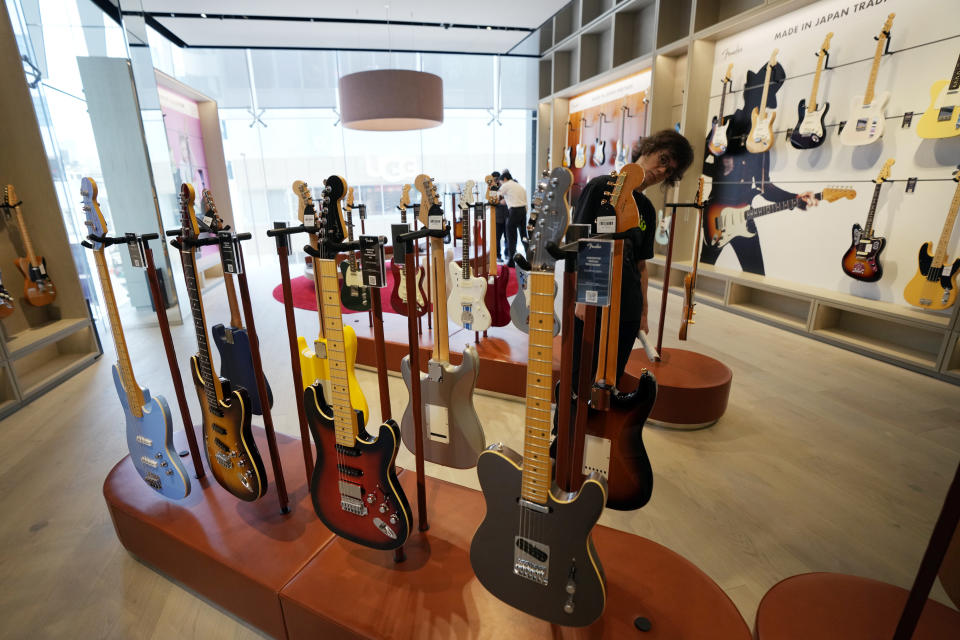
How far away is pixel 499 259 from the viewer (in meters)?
7.10

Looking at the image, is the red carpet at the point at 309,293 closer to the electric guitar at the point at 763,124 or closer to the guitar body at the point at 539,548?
the electric guitar at the point at 763,124

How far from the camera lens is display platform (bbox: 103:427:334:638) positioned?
4.69ft

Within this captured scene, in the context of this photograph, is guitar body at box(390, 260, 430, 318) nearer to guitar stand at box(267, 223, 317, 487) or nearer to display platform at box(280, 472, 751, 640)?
guitar stand at box(267, 223, 317, 487)

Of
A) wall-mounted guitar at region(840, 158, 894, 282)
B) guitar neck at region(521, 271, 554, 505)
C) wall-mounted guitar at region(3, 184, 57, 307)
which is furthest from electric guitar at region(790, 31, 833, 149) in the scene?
wall-mounted guitar at region(3, 184, 57, 307)

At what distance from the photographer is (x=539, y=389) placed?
115cm

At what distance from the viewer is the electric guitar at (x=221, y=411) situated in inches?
58.1

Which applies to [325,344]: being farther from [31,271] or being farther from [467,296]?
[31,271]

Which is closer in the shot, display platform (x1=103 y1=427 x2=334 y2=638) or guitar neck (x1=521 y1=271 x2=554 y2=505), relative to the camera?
guitar neck (x1=521 y1=271 x2=554 y2=505)

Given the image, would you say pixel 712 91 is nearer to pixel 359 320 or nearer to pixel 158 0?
pixel 359 320

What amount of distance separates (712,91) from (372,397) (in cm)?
475

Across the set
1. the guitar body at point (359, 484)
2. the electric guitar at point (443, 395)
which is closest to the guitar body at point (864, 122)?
the electric guitar at point (443, 395)

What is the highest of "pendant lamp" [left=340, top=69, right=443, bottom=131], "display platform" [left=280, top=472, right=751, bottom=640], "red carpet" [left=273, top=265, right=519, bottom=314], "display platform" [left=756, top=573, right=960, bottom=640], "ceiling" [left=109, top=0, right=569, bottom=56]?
"ceiling" [left=109, top=0, right=569, bottom=56]

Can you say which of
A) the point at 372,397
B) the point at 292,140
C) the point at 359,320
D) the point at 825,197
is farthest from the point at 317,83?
the point at 825,197

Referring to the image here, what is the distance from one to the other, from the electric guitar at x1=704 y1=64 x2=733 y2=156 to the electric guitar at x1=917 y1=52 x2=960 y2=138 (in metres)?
1.76
